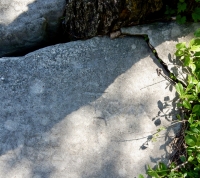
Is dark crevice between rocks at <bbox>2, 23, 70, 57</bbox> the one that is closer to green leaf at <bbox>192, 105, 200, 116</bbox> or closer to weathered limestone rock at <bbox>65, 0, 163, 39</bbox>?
weathered limestone rock at <bbox>65, 0, 163, 39</bbox>

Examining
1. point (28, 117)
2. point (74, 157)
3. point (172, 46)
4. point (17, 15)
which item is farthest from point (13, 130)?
point (172, 46)

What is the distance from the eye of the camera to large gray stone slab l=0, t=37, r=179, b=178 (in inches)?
85.8

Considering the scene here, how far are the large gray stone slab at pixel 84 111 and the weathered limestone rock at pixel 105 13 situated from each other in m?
0.11

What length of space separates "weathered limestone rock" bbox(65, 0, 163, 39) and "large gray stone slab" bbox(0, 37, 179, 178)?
110mm

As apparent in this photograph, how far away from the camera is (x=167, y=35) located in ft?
8.36

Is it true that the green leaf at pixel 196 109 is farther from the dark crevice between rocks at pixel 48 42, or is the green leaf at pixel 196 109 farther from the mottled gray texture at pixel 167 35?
the dark crevice between rocks at pixel 48 42

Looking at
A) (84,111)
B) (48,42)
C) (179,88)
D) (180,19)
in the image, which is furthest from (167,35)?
(48,42)

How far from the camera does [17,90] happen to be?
235cm

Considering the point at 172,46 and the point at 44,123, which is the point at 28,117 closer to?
the point at 44,123

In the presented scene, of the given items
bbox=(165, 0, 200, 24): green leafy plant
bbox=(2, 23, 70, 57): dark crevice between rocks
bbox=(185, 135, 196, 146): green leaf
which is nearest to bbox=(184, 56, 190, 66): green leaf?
bbox=(165, 0, 200, 24): green leafy plant

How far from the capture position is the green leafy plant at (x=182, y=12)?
2438 mm

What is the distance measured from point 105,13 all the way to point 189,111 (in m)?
1.00

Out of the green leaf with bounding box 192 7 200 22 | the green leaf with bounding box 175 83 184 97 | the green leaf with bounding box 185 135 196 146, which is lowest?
the green leaf with bounding box 185 135 196 146

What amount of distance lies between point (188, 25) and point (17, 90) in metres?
1.45
